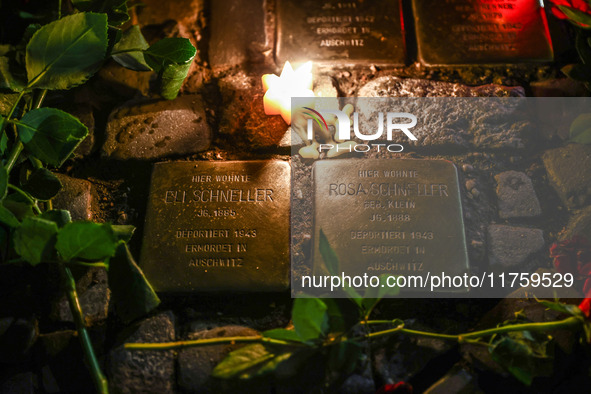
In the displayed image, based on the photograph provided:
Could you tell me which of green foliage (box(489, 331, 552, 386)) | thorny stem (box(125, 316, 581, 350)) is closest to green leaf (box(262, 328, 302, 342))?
thorny stem (box(125, 316, 581, 350))

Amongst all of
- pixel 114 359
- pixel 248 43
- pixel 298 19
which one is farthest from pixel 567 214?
pixel 114 359

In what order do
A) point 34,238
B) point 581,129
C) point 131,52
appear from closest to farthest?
point 34,238 → point 131,52 → point 581,129

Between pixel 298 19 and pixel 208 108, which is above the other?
pixel 298 19

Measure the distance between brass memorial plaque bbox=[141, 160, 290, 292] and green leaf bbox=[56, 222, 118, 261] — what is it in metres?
0.62

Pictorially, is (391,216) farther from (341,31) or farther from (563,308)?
(341,31)

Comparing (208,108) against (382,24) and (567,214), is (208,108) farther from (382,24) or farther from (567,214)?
(567,214)

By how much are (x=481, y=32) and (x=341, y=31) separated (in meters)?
0.82

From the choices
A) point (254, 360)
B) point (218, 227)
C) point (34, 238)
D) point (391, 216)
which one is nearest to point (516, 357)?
point (391, 216)

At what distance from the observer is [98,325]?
158cm

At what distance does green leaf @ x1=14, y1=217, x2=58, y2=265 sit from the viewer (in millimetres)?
921

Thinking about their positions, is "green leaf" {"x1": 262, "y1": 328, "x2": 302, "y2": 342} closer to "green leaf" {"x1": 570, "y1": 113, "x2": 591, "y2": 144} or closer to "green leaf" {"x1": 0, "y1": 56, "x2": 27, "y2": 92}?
"green leaf" {"x1": 0, "y1": 56, "x2": 27, "y2": 92}

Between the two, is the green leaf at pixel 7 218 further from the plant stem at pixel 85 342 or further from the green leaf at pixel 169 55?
the green leaf at pixel 169 55

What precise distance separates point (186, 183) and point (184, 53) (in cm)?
61

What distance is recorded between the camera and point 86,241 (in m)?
0.96
